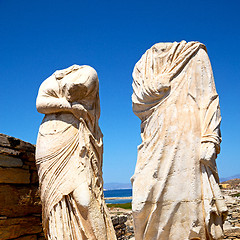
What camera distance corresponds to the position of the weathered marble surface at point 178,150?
10.9 feet

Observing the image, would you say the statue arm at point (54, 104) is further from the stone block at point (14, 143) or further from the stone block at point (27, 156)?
the stone block at point (27, 156)

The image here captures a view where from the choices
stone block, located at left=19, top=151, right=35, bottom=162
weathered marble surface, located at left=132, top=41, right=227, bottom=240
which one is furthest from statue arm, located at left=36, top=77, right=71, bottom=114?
weathered marble surface, located at left=132, top=41, right=227, bottom=240

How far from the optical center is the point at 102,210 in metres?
5.12

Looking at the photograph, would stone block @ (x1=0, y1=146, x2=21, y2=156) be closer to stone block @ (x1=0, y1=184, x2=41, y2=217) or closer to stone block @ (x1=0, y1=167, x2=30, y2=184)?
stone block @ (x1=0, y1=167, x2=30, y2=184)

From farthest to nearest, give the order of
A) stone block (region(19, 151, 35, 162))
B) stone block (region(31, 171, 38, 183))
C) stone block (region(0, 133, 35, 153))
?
1. stone block (region(31, 171, 38, 183))
2. stone block (region(19, 151, 35, 162))
3. stone block (region(0, 133, 35, 153))

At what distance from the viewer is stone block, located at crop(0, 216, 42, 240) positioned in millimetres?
5656

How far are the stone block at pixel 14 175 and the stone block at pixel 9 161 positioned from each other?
7 cm

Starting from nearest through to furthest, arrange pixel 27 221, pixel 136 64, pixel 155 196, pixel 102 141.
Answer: pixel 155 196
pixel 136 64
pixel 102 141
pixel 27 221

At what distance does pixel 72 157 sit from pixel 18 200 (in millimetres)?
1554

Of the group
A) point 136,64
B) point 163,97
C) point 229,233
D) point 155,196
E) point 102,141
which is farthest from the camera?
point 229,233

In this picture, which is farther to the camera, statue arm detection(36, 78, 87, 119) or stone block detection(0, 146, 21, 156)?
stone block detection(0, 146, 21, 156)

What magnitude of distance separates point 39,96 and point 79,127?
84cm

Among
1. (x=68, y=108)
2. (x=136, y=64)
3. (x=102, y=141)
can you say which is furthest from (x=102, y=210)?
(x=136, y=64)

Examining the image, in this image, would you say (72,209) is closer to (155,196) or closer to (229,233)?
(155,196)
